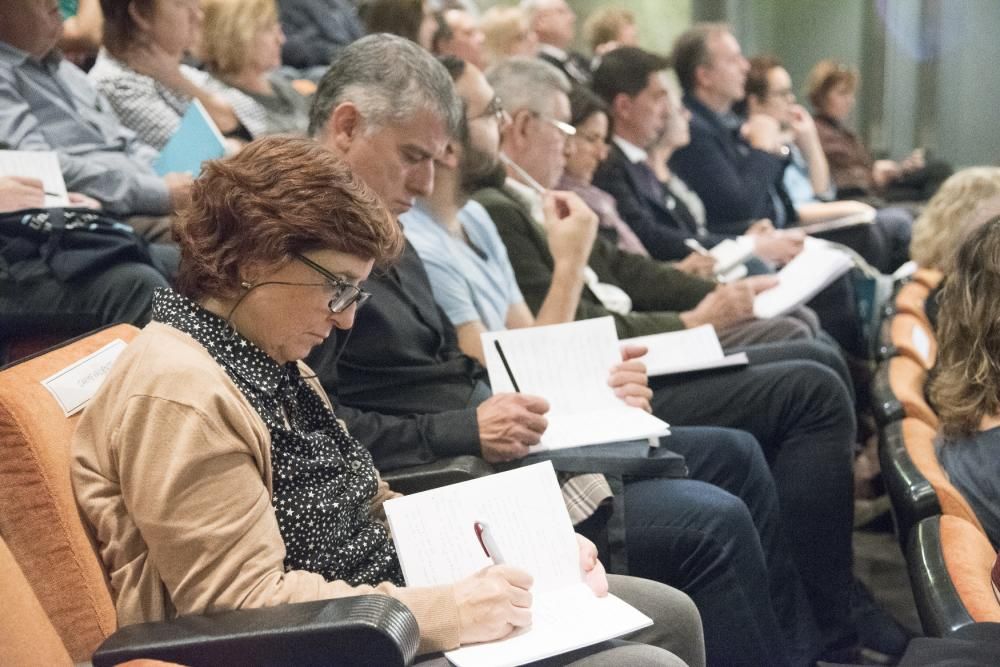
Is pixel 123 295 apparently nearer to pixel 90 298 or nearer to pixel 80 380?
pixel 90 298

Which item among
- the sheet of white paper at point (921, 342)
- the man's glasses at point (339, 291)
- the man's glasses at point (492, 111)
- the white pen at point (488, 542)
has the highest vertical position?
the man's glasses at point (339, 291)

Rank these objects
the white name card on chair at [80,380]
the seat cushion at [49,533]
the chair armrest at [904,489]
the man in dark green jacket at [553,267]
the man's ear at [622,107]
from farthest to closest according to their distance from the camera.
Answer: the man's ear at [622,107] < the man in dark green jacket at [553,267] < the chair armrest at [904,489] < the white name card on chair at [80,380] < the seat cushion at [49,533]

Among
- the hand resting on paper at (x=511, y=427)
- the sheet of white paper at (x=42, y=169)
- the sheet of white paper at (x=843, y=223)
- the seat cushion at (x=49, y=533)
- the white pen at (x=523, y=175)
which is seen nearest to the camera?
the seat cushion at (x=49, y=533)

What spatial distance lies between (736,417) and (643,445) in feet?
2.49

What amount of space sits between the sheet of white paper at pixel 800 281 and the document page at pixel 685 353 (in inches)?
21.9

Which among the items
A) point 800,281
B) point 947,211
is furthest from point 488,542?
point 947,211

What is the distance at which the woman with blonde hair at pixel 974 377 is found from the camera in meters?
2.05

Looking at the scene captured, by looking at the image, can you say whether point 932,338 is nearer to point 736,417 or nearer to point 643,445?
point 736,417

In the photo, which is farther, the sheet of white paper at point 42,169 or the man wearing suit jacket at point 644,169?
the man wearing suit jacket at point 644,169

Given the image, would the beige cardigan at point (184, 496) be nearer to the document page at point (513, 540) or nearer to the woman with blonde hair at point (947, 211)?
the document page at point (513, 540)

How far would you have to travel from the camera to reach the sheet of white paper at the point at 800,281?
11.1ft

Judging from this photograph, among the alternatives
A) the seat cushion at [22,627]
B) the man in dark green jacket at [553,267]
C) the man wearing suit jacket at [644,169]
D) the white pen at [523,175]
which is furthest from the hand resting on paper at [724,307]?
the seat cushion at [22,627]

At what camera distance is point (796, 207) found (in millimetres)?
5746

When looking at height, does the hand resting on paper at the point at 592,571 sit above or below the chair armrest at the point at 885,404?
above
